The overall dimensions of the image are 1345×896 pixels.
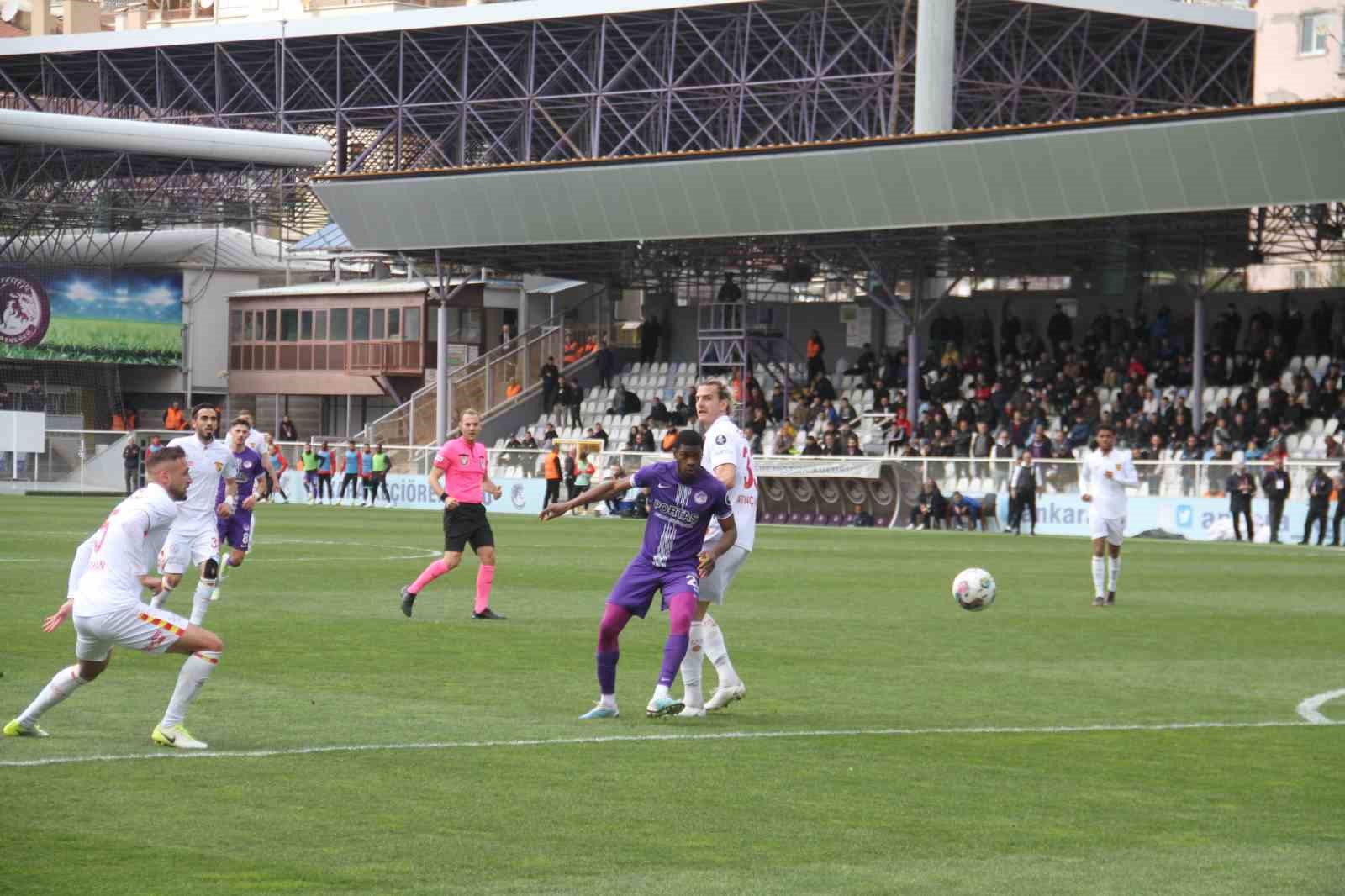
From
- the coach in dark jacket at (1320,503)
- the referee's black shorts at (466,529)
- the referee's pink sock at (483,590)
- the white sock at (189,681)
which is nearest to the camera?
the white sock at (189,681)

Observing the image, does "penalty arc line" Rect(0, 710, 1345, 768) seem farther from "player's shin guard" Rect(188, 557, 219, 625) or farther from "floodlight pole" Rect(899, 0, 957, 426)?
"floodlight pole" Rect(899, 0, 957, 426)

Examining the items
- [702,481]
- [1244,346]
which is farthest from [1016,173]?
[702,481]

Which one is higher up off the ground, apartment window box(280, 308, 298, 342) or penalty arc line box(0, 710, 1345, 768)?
apartment window box(280, 308, 298, 342)

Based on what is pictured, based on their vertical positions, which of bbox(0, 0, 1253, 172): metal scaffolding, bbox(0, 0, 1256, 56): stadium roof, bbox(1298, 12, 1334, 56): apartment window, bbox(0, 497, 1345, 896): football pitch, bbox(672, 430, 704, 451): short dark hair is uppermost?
bbox(1298, 12, 1334, 56): apartment window

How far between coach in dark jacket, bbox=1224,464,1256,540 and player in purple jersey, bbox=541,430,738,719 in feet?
97.9

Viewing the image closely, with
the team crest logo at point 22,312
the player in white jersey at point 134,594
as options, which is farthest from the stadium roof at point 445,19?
the player in white jersey at point 134,594

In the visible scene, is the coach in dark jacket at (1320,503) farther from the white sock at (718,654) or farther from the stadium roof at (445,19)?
the white sock at (718,654)

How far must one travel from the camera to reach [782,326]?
215ft

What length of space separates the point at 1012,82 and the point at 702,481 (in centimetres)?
4994

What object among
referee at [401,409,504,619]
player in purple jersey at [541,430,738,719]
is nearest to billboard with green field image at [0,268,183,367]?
referee at [401,409,504,619]

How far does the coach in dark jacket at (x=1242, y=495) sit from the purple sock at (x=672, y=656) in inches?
1184

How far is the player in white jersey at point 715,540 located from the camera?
1245 cm

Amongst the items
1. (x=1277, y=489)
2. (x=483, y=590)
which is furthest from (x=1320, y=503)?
(x=483, y=590)

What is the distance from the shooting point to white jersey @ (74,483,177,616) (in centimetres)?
1020
